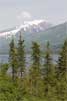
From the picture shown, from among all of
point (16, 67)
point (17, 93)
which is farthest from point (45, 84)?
point (17, 93)

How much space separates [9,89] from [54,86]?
43279 millimetres

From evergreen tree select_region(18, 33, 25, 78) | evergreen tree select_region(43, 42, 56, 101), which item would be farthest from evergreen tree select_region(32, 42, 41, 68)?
evergreen tree select_region(18, 33, 25, 78)

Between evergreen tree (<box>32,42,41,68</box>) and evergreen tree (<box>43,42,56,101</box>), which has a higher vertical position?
evergreen tree (<box>32,42,41,68</box>)

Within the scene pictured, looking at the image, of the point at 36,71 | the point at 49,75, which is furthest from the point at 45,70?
the point at 36,71

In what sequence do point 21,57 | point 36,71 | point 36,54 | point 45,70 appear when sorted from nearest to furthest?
point 45,70 < point 36,54 < point 36,71 < point 21,57

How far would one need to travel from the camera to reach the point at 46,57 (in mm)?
64812

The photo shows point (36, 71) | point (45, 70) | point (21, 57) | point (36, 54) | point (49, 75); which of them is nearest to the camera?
point (49, 75)

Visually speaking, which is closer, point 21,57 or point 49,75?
point 49,75

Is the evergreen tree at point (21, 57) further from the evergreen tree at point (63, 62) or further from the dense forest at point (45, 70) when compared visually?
the evergreen tree at point (63, 62)

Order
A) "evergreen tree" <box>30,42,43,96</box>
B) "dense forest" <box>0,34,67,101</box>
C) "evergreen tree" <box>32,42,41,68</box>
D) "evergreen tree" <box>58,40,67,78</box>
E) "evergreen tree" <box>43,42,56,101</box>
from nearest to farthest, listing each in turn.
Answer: "dense forest" <box>0,34,67,101</box>
"evergreen tree" <box>43,42,56,101</box>
"evergreen tree" <box>58,40,67,78</box>
"evergreen tree" <box>32,42,41,68</box>
"evergreen tree" <box>30,42,43,96</box>

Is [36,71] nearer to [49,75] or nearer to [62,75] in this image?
[49,75]

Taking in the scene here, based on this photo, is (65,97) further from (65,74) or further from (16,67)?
(16,67)

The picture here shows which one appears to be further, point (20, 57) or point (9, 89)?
point (20, 57)

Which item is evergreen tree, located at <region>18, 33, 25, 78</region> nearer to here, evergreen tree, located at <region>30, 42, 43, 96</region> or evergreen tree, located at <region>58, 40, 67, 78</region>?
evergreen tree, located at <region>30, 42, 43, 96</region>
